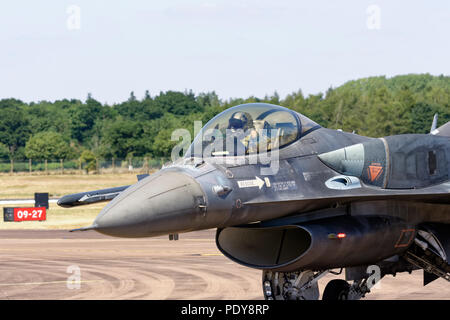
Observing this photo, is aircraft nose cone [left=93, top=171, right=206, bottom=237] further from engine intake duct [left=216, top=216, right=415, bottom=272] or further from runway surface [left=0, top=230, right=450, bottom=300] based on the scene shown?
runway surface [left=0, top=230, right=450, bottom=300]

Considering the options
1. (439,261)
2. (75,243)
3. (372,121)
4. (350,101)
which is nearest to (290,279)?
(439,261)

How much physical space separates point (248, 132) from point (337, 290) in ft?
11.4

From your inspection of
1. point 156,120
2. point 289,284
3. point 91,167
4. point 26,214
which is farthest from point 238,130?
point 156,120

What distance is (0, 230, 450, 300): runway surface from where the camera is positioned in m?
16.3

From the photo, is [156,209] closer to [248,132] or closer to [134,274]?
[248,132]

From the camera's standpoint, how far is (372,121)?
72375 millimetres

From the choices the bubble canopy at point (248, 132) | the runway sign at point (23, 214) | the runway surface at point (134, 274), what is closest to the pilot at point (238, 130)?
the bubble canopy at point (248, 132)

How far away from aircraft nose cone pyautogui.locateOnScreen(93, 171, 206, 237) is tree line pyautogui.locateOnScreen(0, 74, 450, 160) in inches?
2487

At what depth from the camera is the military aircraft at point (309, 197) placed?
989 cm

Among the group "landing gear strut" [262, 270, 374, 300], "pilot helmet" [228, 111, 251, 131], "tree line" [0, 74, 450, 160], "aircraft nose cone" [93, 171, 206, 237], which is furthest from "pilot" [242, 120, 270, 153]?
"tree line" [0, 74, 450, 160]

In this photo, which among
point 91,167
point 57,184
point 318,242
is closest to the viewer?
point 318,242

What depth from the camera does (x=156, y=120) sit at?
107000 millimetres

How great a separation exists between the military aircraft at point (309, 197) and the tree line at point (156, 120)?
197ft

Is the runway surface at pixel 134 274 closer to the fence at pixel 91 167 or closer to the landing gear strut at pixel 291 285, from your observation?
the landing gear strut at pixel 291 285
